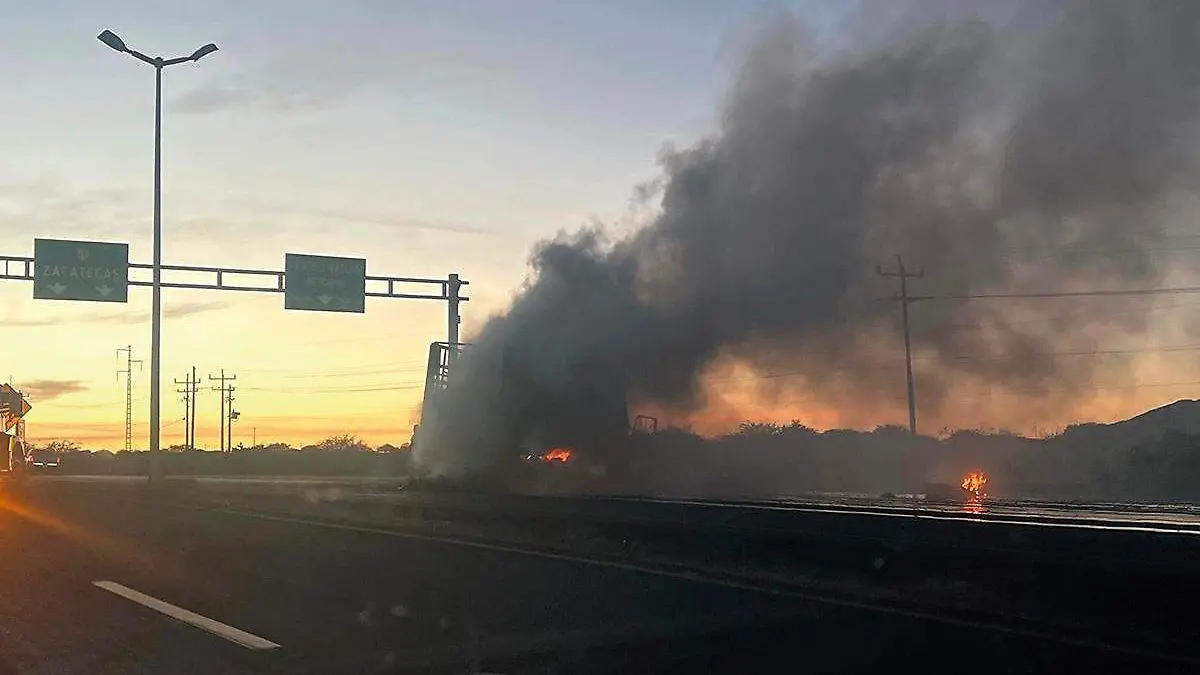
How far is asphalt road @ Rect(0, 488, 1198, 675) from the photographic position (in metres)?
7.37

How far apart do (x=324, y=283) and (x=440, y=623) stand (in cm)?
2527

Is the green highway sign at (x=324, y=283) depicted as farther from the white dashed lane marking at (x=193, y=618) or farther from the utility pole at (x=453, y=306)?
the white dashed lane marking at (x=193, y=618)

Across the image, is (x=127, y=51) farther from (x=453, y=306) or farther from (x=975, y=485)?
(x=975, y=485)

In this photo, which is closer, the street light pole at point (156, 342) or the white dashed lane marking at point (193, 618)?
the white dashed lane marking at point (193, 618)

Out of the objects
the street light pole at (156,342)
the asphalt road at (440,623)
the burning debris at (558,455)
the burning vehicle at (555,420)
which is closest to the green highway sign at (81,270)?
the street light pole at (156,342)

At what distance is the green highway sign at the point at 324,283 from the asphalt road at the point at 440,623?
19.2 m

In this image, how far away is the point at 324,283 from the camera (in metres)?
33.3

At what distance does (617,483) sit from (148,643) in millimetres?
19949

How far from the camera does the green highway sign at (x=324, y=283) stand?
33.0 m

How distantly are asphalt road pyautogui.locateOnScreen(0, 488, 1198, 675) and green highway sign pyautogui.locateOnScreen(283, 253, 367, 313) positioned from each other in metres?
19.2

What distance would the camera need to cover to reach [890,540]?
9.77m

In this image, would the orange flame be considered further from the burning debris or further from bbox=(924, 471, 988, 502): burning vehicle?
the burning debris

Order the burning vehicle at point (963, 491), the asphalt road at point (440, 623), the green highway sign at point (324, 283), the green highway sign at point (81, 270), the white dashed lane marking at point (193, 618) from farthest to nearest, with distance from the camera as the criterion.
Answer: the green highway sign at point (324, 283), the green highway sign at point (81, 270), the burning vehicle at point (963, 491), the white dashed lane marking at point (193, 618), the asphalt road at point (440, 623)

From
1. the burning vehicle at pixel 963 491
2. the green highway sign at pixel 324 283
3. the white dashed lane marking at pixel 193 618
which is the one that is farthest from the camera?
the green highway sign at pixel 324 283
